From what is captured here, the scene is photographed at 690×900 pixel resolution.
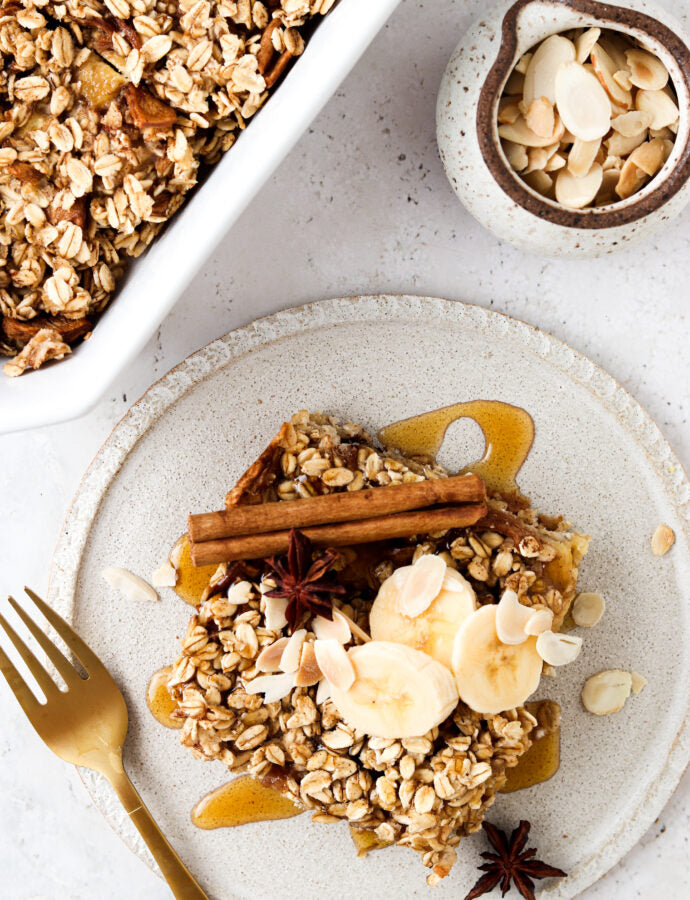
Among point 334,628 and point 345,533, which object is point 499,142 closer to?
point 345,533

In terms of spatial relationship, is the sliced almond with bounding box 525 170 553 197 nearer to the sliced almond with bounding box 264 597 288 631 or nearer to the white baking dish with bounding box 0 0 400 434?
the white baking dish with bounding box 0 0 400 434

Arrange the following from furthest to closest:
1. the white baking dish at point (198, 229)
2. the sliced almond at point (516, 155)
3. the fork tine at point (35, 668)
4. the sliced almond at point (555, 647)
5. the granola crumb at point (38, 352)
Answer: the fork tine at point (35, 668), the sliced almond at point (516, 155), the sliced almond at point (555, 647), the granola crumb at point (38, 352), the white baking dish at point (198, 229)

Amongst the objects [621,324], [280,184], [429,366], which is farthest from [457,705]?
[280,184]

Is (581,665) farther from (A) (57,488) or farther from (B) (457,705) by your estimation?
(A) (57,488)

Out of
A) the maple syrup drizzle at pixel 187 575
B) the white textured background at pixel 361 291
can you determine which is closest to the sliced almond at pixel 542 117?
the white textured background at pixel 361 291

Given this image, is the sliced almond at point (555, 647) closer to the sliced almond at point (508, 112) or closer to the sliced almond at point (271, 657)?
the sliced almond at point (271, 657)

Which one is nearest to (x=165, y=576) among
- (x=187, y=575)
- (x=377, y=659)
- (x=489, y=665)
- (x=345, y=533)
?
(x=187, y=575)
